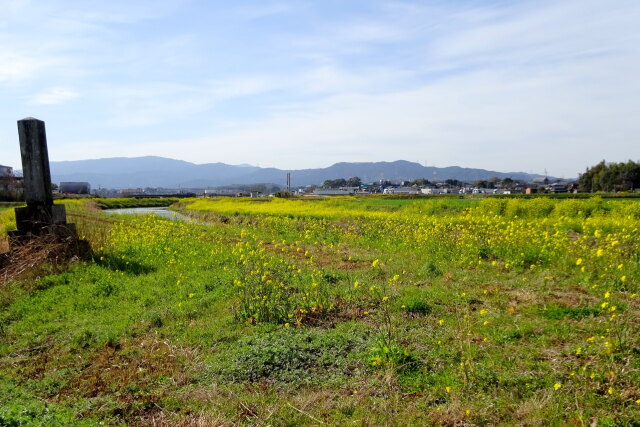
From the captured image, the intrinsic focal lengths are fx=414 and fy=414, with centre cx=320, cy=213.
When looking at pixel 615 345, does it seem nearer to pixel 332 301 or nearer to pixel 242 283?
pixel 332 301

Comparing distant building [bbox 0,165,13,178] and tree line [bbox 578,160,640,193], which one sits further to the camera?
tree line [bbox 578,160,640,193]

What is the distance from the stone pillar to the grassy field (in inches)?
55.0

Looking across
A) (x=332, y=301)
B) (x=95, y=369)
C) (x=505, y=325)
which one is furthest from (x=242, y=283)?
(x=505, y=325)

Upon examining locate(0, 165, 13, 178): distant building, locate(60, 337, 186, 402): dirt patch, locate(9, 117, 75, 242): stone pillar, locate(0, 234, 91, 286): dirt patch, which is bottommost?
locate(60, 337, 186, 402): dirt patch

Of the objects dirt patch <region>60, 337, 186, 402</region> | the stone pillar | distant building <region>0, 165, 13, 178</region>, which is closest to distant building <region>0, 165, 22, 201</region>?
distant building <region>0, 165, 13, 178</region>

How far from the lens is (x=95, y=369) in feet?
15.0

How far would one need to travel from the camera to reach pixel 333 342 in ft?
15.5

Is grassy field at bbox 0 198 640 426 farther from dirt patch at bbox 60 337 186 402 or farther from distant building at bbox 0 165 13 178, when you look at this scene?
distant building at bbox 0 165 13 178

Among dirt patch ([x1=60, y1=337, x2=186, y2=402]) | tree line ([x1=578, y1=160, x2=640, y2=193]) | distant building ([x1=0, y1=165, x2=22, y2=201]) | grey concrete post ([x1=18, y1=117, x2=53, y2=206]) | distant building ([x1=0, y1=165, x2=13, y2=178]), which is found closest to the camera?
dirt patch ([x1=60, y1=337, x2=186, y2=402])

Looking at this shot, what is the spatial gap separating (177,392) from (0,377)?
2192mm

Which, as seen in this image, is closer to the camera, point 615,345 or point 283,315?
point 615,345

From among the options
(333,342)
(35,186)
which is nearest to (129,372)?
(333,342)

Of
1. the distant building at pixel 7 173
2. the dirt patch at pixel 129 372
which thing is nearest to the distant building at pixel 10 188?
the distant building at pixel 7 173

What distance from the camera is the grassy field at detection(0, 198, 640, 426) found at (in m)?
3.47
